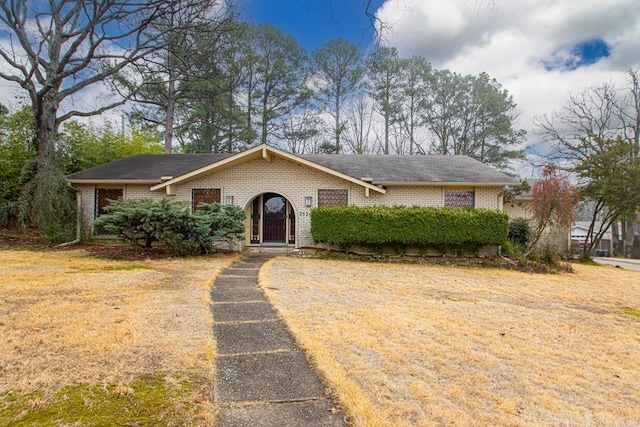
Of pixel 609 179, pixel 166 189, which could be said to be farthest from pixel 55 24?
pixel 609 179

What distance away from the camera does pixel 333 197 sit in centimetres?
1345

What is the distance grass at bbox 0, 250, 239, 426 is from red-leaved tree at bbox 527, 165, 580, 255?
1146 cm

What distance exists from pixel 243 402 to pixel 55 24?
17878 millimetres

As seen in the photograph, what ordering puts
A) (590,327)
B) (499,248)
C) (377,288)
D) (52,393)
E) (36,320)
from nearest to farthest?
(52,393), (36,320), (590,327), (377,288), (499,248)

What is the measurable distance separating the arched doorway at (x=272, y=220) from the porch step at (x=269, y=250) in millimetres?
329

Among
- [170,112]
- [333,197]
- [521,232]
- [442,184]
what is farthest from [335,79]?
[521,232]

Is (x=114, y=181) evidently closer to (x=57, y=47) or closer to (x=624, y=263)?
(x=57, y=47)

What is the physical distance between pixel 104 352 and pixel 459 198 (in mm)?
12686

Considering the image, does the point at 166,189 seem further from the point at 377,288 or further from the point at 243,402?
Result: the point at 243,402

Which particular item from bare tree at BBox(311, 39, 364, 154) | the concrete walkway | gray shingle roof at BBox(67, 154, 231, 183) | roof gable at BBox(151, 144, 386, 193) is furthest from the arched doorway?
bare tree at BBox(311, 39, 364, 154)

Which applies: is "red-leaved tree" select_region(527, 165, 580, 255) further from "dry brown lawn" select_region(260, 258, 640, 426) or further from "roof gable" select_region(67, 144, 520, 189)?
"dry brown lawn" select_region(260, 258, 640, 426)

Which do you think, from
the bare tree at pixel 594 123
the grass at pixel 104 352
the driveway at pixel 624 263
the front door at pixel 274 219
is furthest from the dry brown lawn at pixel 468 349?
the bare tree at pixel 594 123

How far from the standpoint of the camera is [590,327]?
17.7 ft

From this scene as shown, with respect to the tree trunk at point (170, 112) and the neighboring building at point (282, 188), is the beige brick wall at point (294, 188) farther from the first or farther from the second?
the tree trunk at point (170, 112)
